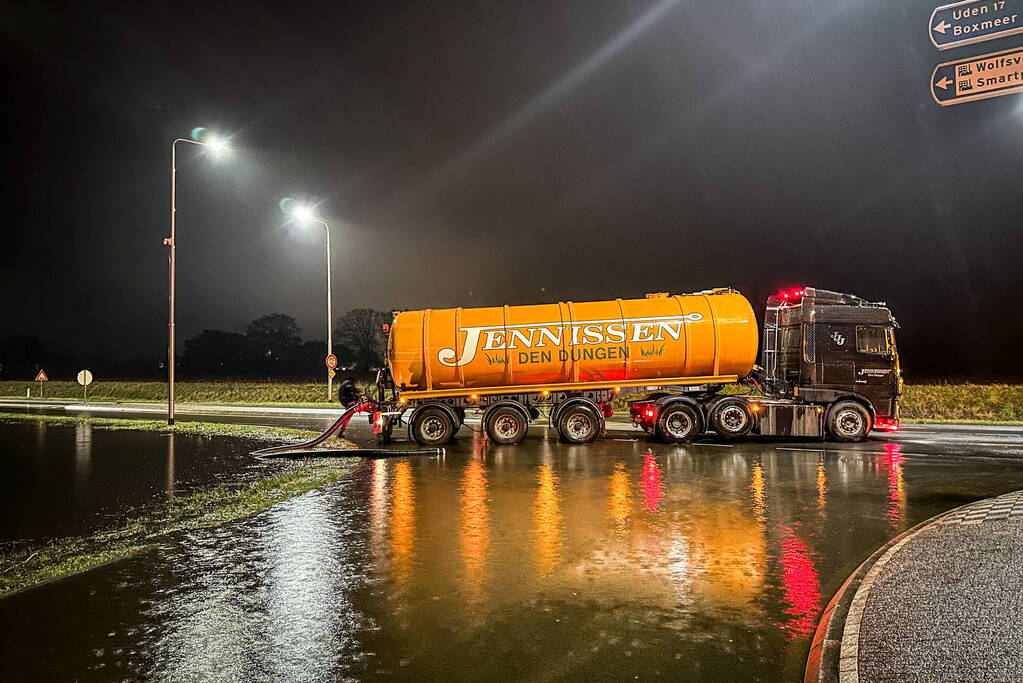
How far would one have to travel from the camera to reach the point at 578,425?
665 inches

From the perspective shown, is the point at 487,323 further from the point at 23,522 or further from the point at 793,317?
the point at 23,522

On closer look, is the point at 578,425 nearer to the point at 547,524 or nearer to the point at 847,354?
the point at 847,354

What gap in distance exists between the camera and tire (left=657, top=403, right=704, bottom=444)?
16.7m

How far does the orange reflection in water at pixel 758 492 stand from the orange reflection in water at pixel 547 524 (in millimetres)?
2576

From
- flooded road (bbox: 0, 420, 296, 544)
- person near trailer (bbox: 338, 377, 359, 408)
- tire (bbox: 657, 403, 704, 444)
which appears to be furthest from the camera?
person near trailer (bbox: 338, 377, 359, 408)

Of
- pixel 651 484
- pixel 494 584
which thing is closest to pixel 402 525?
pixel 494 584

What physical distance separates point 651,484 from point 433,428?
23.7 feet

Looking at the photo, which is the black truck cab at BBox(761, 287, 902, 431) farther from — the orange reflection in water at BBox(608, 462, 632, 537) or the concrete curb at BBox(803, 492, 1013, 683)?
the concrete curb at BBox(803, 492, 1013, 683)

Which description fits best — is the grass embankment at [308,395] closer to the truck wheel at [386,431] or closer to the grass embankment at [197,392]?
the grass embankment at [197,392]

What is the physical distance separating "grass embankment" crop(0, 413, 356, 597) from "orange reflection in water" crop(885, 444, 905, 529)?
328 inches

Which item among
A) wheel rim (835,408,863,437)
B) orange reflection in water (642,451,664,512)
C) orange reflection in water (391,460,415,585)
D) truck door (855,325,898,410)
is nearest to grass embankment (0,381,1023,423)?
wheel rim (835,408,863,437)

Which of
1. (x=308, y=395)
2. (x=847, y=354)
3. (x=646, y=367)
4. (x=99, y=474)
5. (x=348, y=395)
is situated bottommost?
(x=99, y=474)

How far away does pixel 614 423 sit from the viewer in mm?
23094

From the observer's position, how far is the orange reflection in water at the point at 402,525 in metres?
6.70
